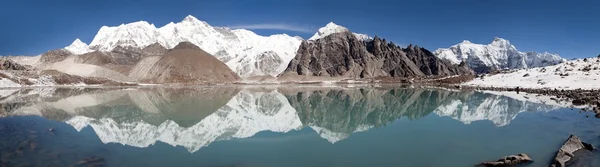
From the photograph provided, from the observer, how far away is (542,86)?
77.2 meters

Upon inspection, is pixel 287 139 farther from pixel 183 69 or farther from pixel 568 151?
pixel 183 69

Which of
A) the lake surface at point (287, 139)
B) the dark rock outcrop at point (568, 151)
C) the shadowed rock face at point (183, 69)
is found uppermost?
the shadowed rock face at point (183, 69)

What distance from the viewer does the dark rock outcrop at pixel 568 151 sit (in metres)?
16.7

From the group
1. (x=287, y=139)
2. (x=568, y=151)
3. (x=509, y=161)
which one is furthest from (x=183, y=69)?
(x=509, y=161)

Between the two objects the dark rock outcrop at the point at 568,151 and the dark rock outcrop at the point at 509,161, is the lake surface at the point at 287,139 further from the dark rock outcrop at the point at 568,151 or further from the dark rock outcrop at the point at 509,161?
the dark rock outcrop at the point at 568,151

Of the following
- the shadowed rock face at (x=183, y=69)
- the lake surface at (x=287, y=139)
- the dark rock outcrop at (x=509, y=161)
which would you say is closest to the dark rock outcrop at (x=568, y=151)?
the lake surface at (x=287, y=139)

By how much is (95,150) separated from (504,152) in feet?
67.9

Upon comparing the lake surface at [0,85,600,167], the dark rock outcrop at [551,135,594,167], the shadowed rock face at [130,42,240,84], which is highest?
the shadowed rock face at [130,42,240,84]

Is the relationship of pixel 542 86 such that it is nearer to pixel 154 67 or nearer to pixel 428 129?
pixel 428 129

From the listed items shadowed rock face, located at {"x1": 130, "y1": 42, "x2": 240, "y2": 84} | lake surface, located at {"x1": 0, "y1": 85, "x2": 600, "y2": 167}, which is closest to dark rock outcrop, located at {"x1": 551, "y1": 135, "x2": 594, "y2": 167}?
lake surface, located at {"x1": 0, "y1": 85, "x2": 600, "y2": 167}

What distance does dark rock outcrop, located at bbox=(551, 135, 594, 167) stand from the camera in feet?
54.6

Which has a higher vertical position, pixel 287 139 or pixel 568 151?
pixel 568 151

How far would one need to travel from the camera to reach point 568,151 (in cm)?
1855

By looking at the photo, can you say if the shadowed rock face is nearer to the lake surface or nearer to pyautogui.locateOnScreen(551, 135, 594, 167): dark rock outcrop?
the lake surface
